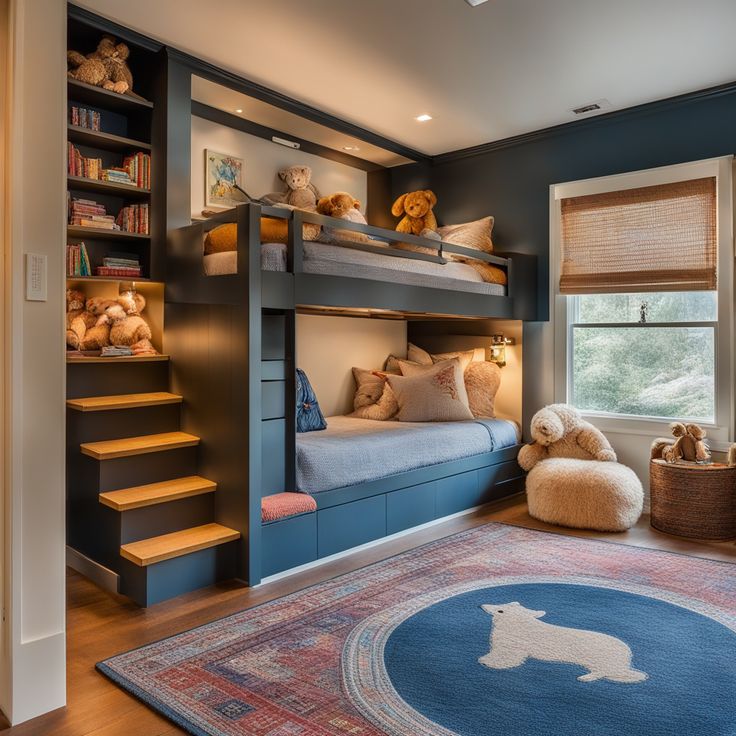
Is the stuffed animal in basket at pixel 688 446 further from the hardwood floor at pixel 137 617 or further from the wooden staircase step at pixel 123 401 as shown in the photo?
the wooden staircase step at pixel 123 401

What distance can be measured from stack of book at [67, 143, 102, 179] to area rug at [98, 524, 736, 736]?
2281mm

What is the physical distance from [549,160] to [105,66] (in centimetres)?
301

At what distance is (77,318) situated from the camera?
343 centimetres

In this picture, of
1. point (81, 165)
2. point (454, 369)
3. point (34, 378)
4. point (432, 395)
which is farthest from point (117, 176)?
point (454, 369)

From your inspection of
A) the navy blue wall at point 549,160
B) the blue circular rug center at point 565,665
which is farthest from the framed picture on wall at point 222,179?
the blue circular rug center at point 565,665

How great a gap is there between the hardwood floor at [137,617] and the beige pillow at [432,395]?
749 millimetres

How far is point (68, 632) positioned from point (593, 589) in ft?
7.08

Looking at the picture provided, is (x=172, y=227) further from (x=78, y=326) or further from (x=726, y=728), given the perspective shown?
(x=726, y=728)

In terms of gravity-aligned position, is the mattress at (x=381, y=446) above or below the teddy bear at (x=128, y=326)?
below

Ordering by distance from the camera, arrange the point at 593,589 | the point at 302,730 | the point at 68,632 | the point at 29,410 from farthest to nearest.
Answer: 1. the point at 593,589
2. the point at 68,632
3. the point at 29,410
4. the point at 302,730

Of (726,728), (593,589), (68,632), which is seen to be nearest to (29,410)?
(68,632)

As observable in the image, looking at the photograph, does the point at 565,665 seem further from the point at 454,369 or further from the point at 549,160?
the point at 549,160

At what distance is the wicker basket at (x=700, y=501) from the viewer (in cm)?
361

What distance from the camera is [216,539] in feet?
9.32
